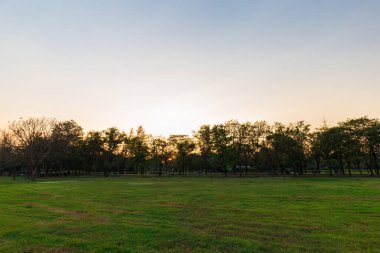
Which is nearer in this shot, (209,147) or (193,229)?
(193,229)

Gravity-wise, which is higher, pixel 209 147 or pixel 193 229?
pixel 209 147

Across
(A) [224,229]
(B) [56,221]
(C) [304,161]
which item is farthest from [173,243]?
(C) [304,161]

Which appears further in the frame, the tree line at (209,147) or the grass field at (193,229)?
the tree line at (209,147)

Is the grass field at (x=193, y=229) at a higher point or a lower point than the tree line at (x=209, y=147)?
lower

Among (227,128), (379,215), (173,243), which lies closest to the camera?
(173,243)

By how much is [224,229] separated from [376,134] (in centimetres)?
7866

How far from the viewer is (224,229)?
12.9 meters

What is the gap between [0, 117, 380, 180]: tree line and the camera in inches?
3095

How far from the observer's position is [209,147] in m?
99.9

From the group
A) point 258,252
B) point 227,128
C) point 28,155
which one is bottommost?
point 258,252

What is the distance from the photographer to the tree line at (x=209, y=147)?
7862 centimetres

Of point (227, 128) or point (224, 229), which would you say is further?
A: point (227, 128)

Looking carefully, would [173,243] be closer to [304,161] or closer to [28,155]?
[28,155]

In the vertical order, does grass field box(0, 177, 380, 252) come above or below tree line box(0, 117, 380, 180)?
below
